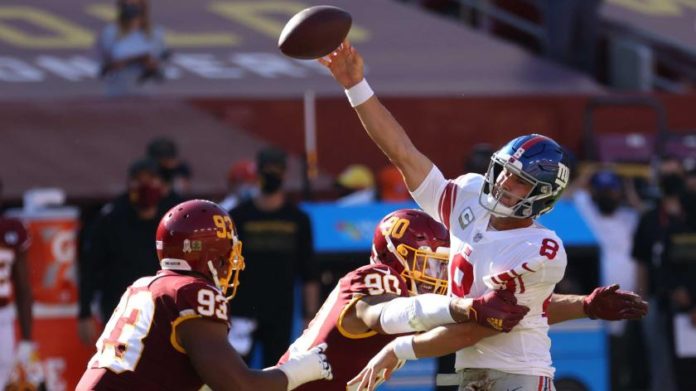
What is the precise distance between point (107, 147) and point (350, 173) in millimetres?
1843

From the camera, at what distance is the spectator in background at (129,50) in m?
11.0

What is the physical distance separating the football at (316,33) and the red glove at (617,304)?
127 centimetres

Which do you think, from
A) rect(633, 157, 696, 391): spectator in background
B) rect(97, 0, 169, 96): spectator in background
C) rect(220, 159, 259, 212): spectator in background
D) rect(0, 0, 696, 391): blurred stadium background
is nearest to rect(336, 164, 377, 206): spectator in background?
rect(0, 0, 696, 391): blurred stadium background

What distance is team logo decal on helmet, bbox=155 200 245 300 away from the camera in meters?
4.39

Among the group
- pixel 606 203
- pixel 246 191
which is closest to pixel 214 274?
pixel 246 191

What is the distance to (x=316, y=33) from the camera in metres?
4.98

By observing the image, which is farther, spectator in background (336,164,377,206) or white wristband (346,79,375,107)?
spectator in background (336,164,377,206)

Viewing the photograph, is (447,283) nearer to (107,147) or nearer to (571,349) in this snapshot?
(571,349)

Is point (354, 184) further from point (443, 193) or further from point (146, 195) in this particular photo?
point (443, 193)

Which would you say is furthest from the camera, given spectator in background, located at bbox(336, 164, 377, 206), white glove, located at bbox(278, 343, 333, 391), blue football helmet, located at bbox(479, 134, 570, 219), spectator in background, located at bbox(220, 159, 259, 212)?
spectator in background, located at bbox(336, 164, 377, 206)

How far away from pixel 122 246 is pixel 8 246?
723mm

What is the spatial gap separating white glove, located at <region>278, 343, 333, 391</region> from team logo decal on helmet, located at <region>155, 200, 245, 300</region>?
12.9 inches

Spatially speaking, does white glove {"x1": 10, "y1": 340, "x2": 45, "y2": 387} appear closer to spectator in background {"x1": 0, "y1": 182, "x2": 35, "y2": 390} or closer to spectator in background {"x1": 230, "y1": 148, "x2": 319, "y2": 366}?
spectator in background {"x1": 0, "y1": 182, "x2": 35, "y2": 390}

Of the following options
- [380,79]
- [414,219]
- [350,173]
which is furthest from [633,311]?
[380,79]
